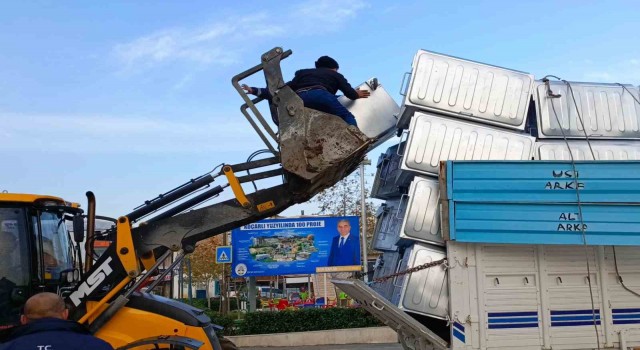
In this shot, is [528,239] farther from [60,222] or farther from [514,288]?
[60,222]

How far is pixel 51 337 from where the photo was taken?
2.81 m

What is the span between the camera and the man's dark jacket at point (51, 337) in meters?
2.79

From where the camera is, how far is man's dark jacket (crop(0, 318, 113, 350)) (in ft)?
9.16

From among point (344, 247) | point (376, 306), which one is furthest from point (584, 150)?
point (344, 247)

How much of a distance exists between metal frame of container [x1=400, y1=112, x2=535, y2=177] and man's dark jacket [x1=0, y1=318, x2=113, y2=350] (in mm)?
4079

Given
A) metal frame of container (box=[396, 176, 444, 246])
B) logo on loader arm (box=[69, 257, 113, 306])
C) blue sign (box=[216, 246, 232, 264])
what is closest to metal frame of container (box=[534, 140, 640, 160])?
metal frame of container (box=[396, 176, 444, 246])

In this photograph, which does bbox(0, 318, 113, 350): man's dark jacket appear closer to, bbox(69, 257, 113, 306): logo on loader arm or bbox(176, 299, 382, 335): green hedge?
bbox(69, 257, 113, 306): logo on loader arm

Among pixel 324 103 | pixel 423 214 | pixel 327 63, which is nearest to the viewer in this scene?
pixel 324 103

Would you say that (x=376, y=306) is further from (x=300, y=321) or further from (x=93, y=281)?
(x=300, y=321)

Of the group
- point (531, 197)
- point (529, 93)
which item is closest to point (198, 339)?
point (531, 197)

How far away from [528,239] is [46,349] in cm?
460

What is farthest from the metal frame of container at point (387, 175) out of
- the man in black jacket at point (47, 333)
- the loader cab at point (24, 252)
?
the man in black jacket at point (47, 333)

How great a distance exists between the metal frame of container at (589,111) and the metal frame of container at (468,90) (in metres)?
0.25

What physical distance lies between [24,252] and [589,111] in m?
5.69
